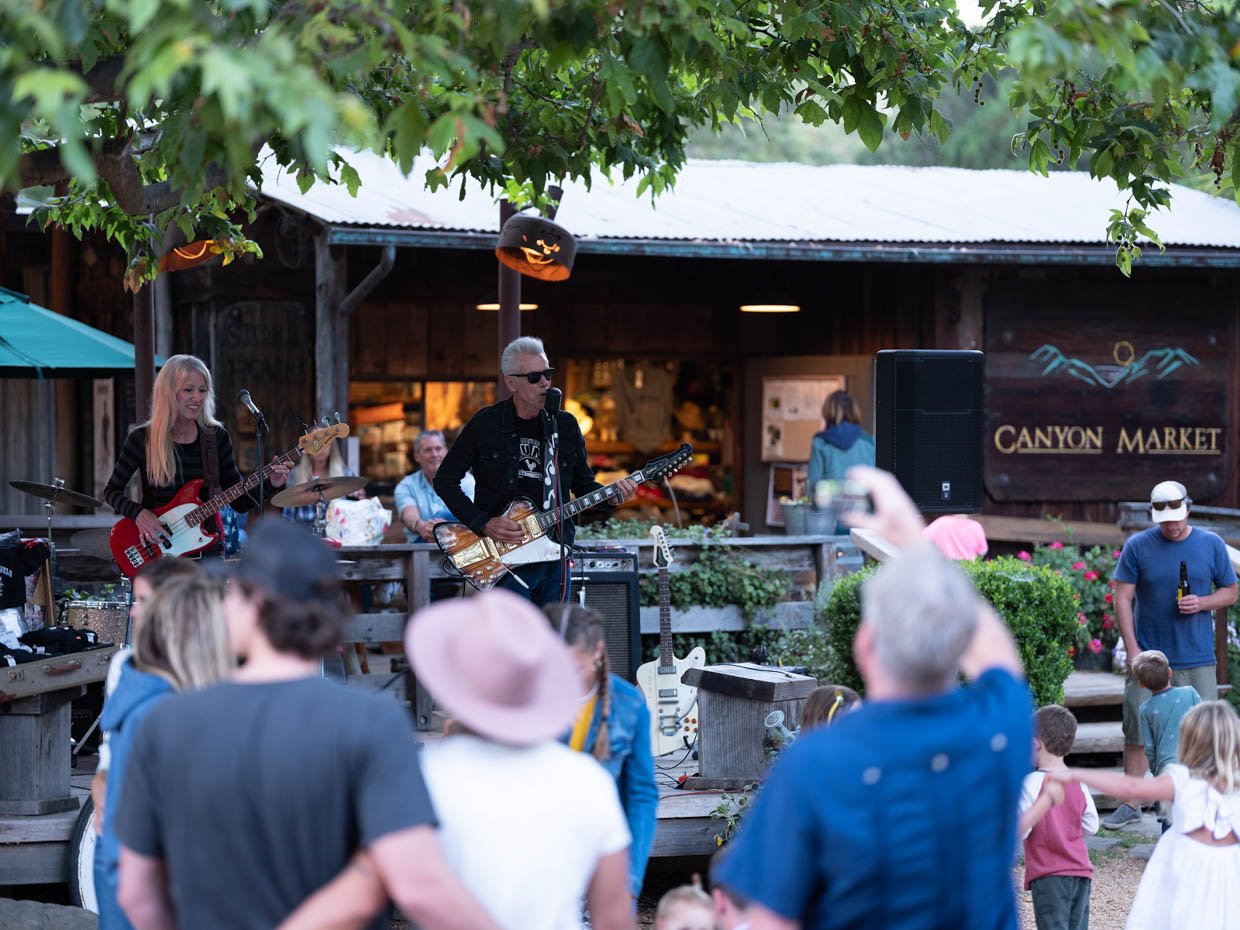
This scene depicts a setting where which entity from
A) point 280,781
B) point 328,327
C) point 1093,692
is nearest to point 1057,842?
point 280,781

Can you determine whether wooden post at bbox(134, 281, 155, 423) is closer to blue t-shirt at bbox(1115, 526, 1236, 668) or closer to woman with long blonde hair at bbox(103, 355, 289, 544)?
woman with long blonde hair at bbox(103, 355, 289, 544)

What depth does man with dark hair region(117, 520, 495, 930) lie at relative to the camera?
2500 millimetres

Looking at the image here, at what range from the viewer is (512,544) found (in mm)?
6645

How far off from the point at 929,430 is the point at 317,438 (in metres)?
2.93

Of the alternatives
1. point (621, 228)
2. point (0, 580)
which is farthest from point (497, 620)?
point (621, 228)

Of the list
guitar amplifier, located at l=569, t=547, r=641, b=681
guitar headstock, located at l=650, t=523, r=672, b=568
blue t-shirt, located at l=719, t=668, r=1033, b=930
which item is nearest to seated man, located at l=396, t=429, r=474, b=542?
guitar amplifier, located at l=569, t=547, r=641, b=681

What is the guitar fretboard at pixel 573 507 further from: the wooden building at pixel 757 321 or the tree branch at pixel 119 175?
the wooden building at pixel 757 321

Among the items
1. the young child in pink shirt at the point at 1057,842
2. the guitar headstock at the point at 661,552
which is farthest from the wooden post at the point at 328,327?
the young child in pink shirt at the point at 1057,842

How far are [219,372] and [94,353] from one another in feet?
10.7

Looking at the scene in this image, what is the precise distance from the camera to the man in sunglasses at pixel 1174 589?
286 inches

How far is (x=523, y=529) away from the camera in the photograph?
21.8ft

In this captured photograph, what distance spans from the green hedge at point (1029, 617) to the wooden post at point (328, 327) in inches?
171

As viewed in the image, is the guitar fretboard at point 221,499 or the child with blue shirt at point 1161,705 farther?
the guitar fretboard at point 221,499

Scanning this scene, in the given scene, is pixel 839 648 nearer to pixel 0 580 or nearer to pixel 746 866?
pixel 0 580
